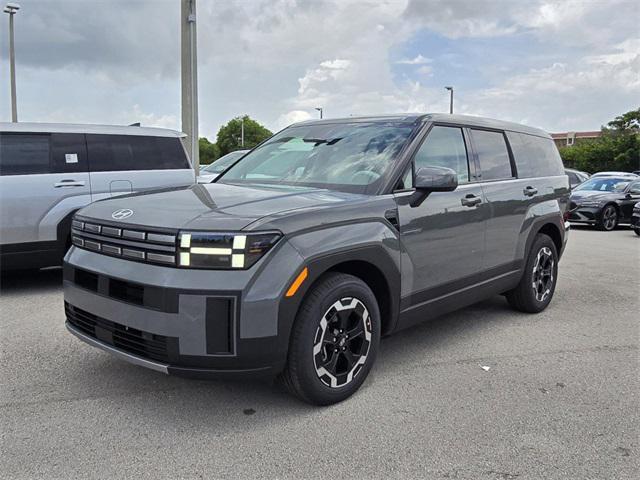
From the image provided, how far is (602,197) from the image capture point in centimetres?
1495

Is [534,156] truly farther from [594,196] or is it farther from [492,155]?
[594,196]

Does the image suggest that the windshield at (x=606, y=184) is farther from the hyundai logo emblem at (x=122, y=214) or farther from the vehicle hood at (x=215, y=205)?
the hyundai logo emblem at (x=122, y=214)

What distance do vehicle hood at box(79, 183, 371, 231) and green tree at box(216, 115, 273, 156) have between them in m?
88.0

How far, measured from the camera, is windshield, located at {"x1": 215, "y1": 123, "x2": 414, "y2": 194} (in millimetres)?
3984

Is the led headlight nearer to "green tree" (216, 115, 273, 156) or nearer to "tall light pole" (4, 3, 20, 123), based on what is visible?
"tall light pole" (4, 3, 20, 123)

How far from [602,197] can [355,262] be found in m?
13.5

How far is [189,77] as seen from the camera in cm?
1209

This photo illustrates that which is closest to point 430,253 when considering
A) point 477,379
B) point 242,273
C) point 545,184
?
point 477,379

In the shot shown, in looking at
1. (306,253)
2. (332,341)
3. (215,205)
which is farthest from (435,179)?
(215,205)

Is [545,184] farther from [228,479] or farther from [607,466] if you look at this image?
[228,479]

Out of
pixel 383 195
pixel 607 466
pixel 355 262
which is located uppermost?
pixel 383 195

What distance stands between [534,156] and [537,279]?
1209mm

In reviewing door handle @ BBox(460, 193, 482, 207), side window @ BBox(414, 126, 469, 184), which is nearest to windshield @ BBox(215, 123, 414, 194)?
side window @ BBox(414, 126, 469, 184)

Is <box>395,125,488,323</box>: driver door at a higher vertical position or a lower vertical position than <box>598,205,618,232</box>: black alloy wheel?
higher
